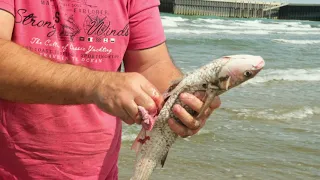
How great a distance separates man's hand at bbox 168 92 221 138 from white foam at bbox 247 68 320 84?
10194 mm

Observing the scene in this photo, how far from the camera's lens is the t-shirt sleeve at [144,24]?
2.68 meters

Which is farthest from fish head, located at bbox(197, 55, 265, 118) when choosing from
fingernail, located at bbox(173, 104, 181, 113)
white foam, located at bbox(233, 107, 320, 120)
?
white foam, located at bbox(233, 107, 320, 120)

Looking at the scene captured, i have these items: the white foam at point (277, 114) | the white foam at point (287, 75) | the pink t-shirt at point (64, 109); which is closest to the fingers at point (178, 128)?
the pink t-shirt at point (64, 109)

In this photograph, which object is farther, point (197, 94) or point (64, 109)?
point (64, 109)

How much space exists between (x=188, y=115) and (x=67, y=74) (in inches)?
21.6

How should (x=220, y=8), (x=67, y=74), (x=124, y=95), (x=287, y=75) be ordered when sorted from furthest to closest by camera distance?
(x=220, y=8) → (x=287, y=75) → (x=67, y=74) → (x=124, y=95)

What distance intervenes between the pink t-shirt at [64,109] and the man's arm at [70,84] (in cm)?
34

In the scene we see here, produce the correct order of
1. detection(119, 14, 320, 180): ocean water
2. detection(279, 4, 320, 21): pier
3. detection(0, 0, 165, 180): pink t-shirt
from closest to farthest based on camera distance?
detection(0, 0, 165, 180): pink t-shirt < detection(119, 14, 320, 180): ocean water < detection(279, 4, 320, 21): pier

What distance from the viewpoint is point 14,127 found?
2445mm

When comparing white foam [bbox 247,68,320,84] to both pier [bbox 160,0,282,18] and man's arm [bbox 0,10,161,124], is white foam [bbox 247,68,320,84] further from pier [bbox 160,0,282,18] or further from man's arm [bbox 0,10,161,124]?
pier [bbox 160,0,282,18]

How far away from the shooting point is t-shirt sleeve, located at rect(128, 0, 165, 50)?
105 inches

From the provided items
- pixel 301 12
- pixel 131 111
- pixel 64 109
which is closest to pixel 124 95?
pixel 131 111

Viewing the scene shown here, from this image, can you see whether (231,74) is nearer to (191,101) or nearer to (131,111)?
(191,101)

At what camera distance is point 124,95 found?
186 centimetres
